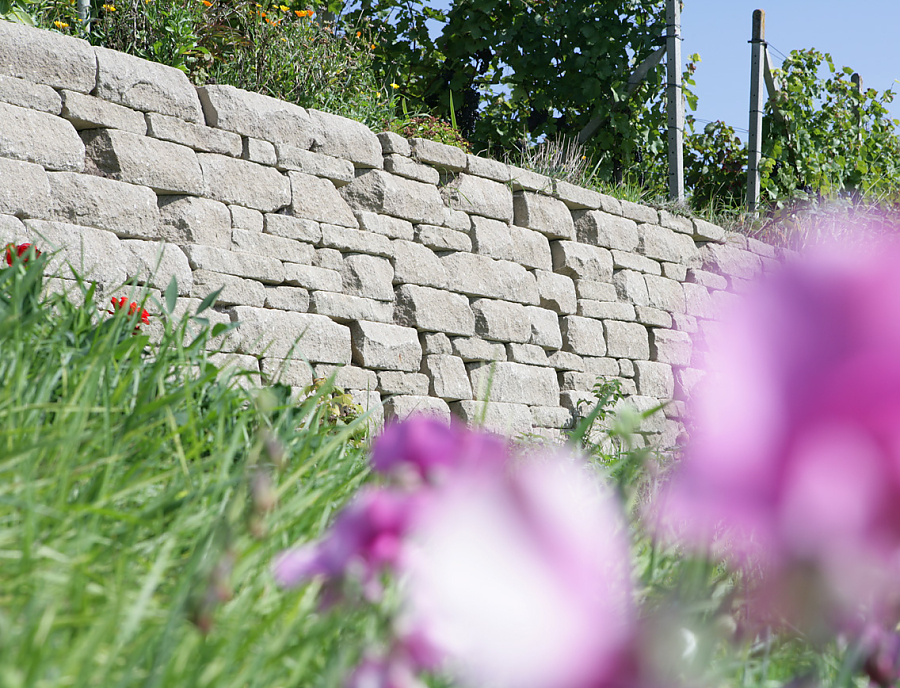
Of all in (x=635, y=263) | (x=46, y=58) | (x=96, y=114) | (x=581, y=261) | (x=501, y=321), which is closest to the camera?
(x=46, y=58)

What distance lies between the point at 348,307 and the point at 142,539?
288 centimetres

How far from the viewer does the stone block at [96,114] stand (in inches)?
128

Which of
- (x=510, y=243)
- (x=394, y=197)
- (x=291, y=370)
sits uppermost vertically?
(x=394, y=197)

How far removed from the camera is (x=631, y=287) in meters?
5.30

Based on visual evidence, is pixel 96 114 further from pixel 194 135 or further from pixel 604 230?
pixel 604 230

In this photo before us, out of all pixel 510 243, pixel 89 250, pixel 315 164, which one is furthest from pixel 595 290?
pixel 89 250

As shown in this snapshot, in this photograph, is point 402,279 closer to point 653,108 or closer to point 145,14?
point 145,14

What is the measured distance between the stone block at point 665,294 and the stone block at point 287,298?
2554 mm

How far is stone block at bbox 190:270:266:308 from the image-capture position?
3.50 m

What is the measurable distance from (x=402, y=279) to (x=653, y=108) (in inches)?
140

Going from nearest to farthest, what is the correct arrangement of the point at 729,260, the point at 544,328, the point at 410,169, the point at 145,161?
the point at 145,161 → the point at 410,169 → the point at 544,328 → the point at 729,260

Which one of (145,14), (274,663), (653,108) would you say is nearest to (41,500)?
(274,663)

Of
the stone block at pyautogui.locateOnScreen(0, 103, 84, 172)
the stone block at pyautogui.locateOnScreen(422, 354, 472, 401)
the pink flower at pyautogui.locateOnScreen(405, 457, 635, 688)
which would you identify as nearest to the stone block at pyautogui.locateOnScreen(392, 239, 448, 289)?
the stone block at pyautogui.locateOnScreen(422, 354, 472, 401)

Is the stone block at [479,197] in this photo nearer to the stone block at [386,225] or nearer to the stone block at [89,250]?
the stone block at [386,225]
